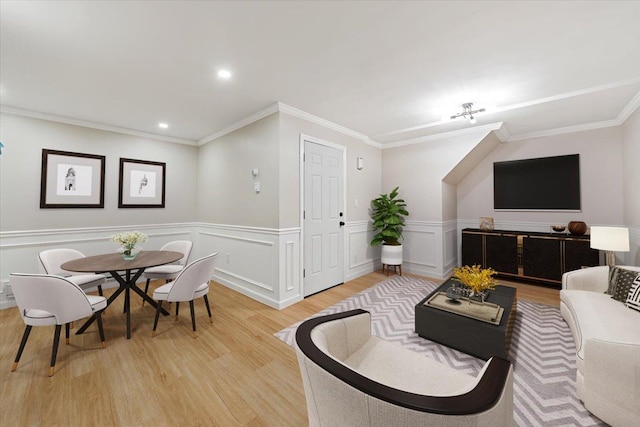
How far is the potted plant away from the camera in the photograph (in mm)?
4395

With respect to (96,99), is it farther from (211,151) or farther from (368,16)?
(368,16)

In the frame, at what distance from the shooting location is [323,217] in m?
3.78

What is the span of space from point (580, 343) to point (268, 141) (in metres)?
3.45

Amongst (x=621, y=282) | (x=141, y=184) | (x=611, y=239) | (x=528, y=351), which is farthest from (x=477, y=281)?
(x=141, y=184)

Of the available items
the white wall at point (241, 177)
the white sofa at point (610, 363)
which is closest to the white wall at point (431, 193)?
the white sofa at point (610, 363)

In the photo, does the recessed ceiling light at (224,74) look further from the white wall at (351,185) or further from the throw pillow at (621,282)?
the throw pillow at (621,282)

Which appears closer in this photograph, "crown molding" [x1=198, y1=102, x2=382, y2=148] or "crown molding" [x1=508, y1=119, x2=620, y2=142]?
"crown molding" [x1=198, y1=102, x2=382, y2=148]

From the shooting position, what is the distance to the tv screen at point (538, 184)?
393cm

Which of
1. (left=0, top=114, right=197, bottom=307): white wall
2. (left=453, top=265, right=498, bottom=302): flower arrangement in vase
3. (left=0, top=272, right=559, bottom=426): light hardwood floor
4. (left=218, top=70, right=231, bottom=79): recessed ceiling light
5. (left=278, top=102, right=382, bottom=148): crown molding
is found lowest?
(left=0, top=272, right=559, bottom=426): light hardwood floor

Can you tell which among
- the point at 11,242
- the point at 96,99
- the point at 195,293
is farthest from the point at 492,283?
the point at 11,242

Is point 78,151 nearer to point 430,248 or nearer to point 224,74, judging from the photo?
point 224,74

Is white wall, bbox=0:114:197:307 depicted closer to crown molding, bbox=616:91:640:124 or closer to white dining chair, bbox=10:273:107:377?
white dining chair, bbox=10:273:107:377

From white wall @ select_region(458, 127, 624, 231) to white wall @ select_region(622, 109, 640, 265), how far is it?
128mm

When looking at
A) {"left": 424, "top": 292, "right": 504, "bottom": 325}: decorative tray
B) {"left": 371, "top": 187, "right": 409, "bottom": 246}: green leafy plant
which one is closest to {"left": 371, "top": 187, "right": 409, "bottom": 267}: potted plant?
{"left": 371, "top": 187, "right": 409, "bottom": 246}: green leafy plant
